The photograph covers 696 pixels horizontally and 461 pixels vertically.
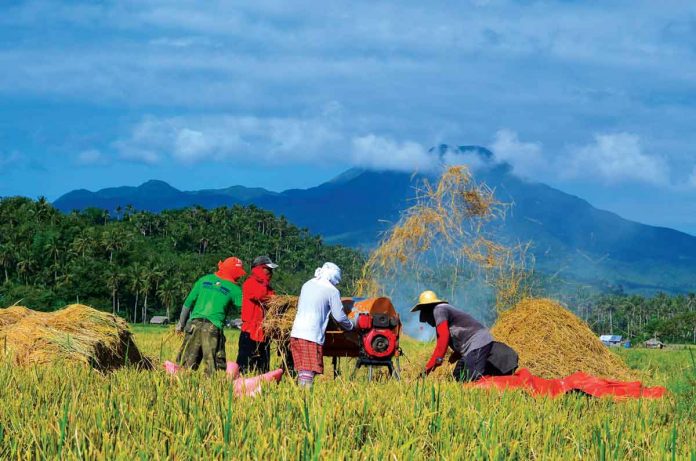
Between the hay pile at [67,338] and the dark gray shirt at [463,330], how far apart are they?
3.14 meters

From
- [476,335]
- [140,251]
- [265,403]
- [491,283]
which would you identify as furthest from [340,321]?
[140,251]

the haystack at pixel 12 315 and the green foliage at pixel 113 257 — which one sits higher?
the green foliage at pixel 113 257

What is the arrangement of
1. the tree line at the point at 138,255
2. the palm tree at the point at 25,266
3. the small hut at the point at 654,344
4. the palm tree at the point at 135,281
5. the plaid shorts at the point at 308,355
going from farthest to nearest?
the palm tree at the point at 135,281 → the tree line at the point at 138,255 → the palm tree at the point at 25,266 → the small hut at the point at 654,344 → the plaid shorts at the point at 308,355

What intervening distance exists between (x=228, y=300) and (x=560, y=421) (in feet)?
16.0

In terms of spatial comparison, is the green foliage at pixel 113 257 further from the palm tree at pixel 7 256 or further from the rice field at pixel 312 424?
the rice field at pixel 312 424

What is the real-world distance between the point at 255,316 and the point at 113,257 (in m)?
83.6

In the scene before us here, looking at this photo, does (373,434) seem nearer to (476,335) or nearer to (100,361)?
(476,335)

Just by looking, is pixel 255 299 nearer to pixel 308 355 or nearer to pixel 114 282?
pixel 308 355

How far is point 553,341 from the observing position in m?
12.4

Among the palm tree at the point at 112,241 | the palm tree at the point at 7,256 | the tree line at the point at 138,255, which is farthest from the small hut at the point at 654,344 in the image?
the palm tree at the point at 7,256

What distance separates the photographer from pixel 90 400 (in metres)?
5.14

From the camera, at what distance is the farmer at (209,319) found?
29.2 ft

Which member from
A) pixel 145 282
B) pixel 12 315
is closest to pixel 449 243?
pixel 12 315

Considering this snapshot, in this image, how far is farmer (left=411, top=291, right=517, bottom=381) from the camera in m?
8.16
